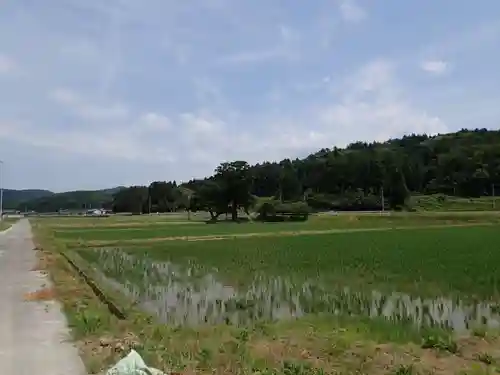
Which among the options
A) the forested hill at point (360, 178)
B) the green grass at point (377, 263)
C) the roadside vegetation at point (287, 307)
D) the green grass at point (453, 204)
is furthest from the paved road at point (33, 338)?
the green grass at point (453, 204)

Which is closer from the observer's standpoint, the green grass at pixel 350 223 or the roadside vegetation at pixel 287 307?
the roadside vegetation at pixel 287 307

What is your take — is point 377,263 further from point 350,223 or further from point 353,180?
point 353,180

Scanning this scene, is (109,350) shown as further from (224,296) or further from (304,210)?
(304,210)

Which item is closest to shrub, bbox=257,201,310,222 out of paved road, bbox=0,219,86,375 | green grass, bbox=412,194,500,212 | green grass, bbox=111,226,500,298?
green grass, bbox=412,194,500,212

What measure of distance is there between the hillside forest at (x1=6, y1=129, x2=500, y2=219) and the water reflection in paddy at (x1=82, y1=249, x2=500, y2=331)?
5963cm

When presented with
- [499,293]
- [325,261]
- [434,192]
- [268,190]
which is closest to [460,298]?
[499,293]

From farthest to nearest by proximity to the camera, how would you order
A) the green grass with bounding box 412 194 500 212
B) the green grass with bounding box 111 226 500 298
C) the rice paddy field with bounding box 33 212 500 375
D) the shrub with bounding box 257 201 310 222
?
1. the green grass with bounding box 412 194 500 212
2. the shrub with bounding box 257 201 310 222
3. the green grass with bounding box 111 226 500 298
4. the rice paddy field with bounding box 33 212 500 375

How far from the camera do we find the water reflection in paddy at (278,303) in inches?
386

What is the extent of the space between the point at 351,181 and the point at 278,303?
95756mm

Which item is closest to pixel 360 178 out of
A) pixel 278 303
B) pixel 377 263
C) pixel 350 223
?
pixel 350 223

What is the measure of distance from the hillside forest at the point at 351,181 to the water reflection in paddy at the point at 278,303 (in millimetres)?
59628

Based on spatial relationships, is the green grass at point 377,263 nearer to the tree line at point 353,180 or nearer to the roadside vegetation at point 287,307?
the roadside vegetation at point 287,307

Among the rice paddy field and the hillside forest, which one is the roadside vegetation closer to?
the rice paddy field

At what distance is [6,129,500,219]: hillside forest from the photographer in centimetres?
8362
